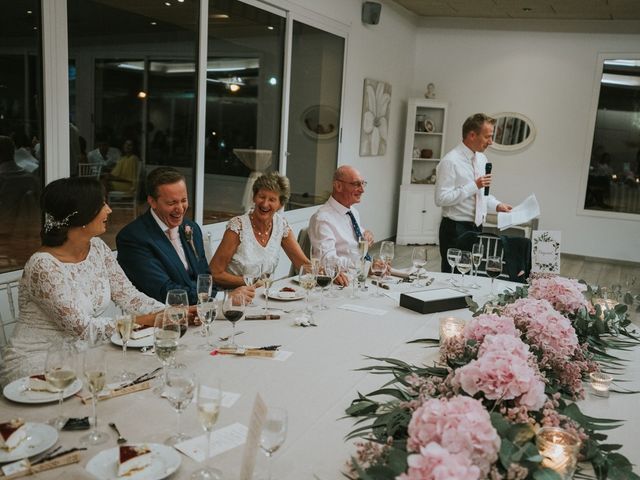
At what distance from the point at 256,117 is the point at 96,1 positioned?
6.90 feet

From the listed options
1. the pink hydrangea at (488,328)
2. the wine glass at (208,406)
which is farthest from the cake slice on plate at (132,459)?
the pink hydrangea at (488,328)

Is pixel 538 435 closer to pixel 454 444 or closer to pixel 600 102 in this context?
pixel 454 444

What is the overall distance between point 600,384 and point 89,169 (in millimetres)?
3115

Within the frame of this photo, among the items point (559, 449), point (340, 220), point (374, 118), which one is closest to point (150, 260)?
point (340, 220)

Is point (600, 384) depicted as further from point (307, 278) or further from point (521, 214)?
point (521, 214)

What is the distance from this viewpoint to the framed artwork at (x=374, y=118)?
729 centimetres

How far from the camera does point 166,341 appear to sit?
1610 mm

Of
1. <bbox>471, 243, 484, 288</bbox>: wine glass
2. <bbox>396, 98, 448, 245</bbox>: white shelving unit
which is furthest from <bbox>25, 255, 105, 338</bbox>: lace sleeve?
<bbox>396, 98, 448, 245</bbox>: white shelving unit

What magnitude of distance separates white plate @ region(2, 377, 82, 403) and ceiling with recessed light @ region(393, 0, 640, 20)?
22.4 ft

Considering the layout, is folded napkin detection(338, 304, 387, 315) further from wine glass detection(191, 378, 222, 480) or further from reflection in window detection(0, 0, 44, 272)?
reflection in window detection(0, 0, 44, 272)

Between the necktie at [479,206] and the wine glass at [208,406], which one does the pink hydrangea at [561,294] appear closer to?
the wine glass at [208,406]

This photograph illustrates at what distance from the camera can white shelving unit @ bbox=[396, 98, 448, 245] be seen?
830cm

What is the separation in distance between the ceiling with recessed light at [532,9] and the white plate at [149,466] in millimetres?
6947

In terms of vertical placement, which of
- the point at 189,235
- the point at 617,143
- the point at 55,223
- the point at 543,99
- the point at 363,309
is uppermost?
the point at 543,99
